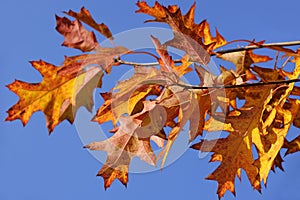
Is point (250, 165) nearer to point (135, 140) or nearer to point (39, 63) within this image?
point (135, 140)

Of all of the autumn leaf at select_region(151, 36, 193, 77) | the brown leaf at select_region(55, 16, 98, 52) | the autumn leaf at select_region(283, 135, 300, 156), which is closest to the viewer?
the brown leaf at select_region(55, 16, 98, 52)

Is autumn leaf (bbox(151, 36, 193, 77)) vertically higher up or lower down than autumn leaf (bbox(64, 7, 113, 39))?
lower down

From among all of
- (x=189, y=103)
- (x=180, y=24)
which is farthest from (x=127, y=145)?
(x=180, y=24)

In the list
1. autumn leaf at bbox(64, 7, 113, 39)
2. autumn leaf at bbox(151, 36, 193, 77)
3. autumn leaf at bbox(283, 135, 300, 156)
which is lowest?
autumn leaf at bbox(283, 135, 300, 156)

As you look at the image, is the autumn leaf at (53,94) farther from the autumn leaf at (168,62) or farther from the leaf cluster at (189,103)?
the autumn leaf at (168,62)

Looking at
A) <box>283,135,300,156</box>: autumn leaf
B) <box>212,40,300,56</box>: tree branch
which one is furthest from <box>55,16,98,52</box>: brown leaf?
<box>283,135,300,156</box>: autumn leaf

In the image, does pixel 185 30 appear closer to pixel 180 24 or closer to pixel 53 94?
pixel 180 24

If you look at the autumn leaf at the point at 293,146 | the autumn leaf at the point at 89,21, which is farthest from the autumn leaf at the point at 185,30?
the autumn leaf at the point at 293,146

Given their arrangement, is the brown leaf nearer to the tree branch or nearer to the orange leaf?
the orange leaf
